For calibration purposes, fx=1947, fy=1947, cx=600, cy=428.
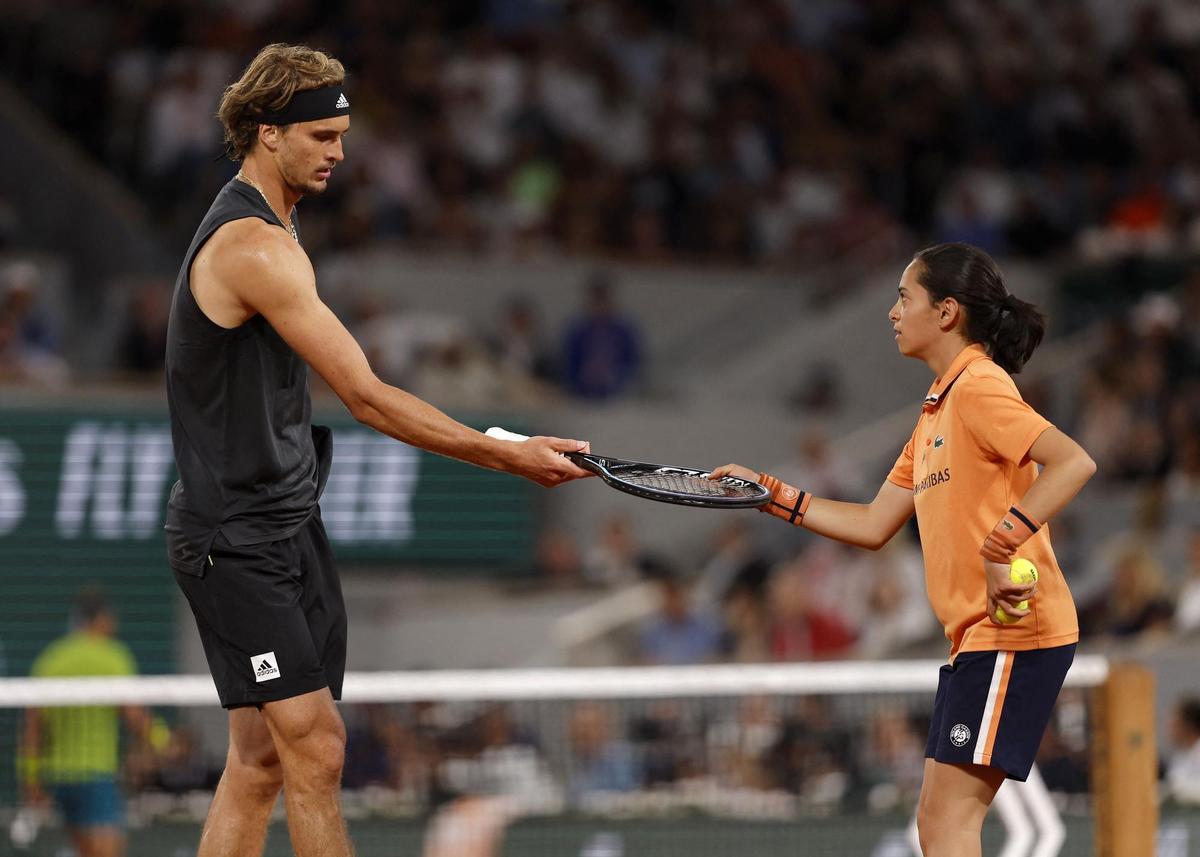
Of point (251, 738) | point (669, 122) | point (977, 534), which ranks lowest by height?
point (251, 738)

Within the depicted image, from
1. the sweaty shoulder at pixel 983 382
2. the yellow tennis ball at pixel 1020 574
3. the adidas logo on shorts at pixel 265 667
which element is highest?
the sweaty shoulder at pixel 983 382

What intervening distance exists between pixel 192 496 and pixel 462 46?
13.1 meters

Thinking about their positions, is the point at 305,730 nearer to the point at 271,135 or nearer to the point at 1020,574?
the point at 271,135

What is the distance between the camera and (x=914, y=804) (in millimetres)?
7832

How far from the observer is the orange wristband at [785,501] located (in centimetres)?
575

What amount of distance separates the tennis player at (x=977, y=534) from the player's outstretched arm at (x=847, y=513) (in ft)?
0.90

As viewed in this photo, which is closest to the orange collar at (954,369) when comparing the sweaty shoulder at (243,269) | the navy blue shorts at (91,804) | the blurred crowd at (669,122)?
the sweaty shoulder at (243,269)

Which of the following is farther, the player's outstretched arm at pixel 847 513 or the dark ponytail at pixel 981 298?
the player's outstretched arm at pixel 847 513

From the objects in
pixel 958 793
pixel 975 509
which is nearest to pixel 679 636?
pixel 958 793

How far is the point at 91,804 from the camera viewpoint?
7.43 meters

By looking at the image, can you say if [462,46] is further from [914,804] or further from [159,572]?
[914,804]

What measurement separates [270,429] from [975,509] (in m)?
1.89

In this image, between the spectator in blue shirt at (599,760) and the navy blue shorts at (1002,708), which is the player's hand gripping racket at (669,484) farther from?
the spectator in blue shirt at (599,760)

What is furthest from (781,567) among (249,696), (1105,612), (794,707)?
(249,696)
